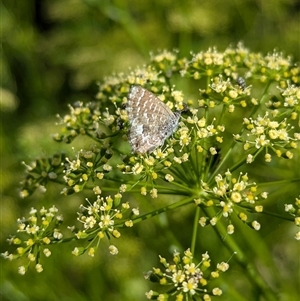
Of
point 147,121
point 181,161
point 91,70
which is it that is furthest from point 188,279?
point 91,70

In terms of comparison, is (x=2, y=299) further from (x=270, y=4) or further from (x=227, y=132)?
(x=270, y=4)

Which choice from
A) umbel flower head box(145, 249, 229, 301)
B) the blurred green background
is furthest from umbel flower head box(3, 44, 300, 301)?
the blurred green background

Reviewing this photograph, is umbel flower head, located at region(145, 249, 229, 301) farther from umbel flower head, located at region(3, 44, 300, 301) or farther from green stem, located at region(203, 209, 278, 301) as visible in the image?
green stem, located at region(203, 209, 278, 301)

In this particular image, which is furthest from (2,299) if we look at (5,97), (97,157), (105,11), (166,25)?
(166,25)

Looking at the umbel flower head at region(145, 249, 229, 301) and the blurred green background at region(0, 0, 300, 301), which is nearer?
the umbel flower head at region(145, 249, 229, 301)

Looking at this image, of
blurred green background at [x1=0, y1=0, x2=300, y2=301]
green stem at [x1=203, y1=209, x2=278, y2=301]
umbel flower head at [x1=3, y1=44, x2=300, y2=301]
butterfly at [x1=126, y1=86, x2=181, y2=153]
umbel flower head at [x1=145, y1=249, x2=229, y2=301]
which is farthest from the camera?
blurred green background at [x1=0, y1=0, x2=300, y2=301]
